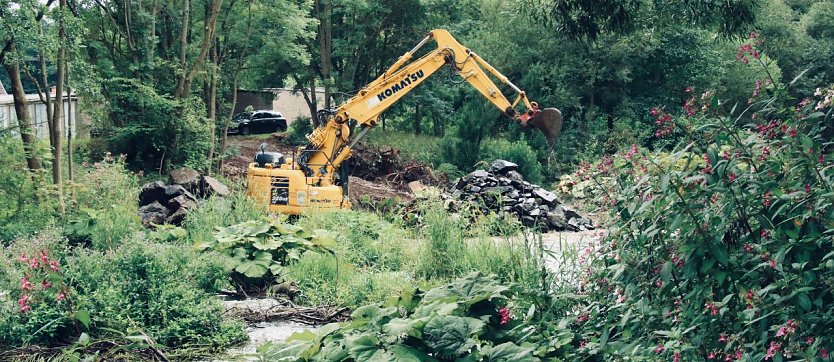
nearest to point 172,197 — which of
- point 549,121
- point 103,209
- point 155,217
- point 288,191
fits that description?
point 155,217

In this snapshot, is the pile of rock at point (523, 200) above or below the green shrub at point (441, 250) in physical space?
below

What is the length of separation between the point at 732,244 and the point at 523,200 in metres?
12.0

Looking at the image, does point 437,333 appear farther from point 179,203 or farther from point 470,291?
point 179,203

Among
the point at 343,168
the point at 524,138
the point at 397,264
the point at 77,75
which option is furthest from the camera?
the point at 524,138

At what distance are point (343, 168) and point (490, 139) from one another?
11337 mm

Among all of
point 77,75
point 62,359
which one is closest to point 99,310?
point 62,359

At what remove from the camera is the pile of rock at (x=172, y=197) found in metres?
12.8

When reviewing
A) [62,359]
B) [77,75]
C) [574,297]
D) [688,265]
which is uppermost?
[77,75]

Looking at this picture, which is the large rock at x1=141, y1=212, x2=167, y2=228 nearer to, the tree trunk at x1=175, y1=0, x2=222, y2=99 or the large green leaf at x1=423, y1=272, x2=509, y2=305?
the tree trunk at x1=175, y1=0, x2=222, y2=99

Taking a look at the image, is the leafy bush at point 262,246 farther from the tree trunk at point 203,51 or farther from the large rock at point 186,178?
the tree trunk at point 203,51

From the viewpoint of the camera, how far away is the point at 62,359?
6.09m

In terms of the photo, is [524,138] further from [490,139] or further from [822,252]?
[822,252]

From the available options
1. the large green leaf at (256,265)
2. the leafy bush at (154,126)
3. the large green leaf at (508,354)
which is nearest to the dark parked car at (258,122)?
the leafy bush at (154,126)

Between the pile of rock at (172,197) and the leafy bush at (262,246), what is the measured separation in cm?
347
